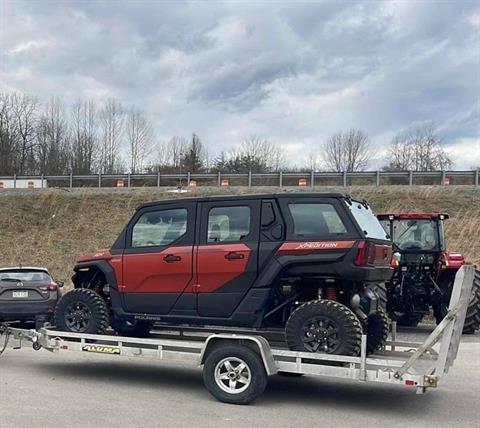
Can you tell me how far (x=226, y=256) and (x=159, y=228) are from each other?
45.9 inches

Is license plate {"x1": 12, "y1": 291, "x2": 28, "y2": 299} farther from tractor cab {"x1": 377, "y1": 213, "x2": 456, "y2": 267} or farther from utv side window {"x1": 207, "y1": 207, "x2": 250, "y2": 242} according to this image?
tractor cab {"x1": 377, "y1": 213, "x2": 456, "y2": 267}

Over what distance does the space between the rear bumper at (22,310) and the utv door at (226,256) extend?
5379 mm

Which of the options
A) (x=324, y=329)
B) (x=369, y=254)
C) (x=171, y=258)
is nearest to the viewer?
(x=324, y=329)

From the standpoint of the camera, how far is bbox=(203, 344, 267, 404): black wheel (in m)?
6.42

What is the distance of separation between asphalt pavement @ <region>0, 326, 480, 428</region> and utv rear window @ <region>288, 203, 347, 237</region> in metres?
1.96

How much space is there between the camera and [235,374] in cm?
659

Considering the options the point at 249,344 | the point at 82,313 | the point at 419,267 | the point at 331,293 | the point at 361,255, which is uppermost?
the point at 361,255

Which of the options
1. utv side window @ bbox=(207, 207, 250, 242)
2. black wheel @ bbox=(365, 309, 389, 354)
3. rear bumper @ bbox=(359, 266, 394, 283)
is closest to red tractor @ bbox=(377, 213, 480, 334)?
black wheel @ bbox=(365, 309, 389, 354)

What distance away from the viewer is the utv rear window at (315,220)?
21.8 ft

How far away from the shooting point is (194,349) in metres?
7.02

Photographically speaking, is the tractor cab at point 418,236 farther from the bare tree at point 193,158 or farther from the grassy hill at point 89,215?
the bare tree at point 193,158

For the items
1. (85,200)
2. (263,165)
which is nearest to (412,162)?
(263,165)

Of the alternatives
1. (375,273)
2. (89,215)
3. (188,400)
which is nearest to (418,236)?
(375,273)

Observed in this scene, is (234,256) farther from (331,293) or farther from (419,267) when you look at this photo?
(419,267)
